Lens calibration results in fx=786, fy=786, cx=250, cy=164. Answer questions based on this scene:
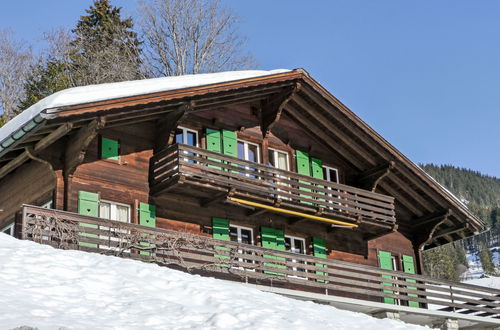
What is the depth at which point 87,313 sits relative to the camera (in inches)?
421

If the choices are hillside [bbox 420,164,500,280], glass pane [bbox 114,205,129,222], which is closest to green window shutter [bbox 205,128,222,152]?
glass pane [bbox 114,205,129,222]

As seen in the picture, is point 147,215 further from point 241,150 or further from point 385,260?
point 385,260

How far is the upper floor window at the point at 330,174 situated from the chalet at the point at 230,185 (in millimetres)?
44

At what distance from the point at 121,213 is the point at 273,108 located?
614 cm

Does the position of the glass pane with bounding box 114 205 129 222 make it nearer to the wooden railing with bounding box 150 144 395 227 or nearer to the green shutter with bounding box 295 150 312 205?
the wooden railing with bounding box 150 144 395 227

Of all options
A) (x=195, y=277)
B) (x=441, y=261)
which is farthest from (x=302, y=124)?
(x=441, y=261)

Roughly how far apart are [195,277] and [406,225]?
13.1 meters

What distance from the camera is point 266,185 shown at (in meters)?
20.9

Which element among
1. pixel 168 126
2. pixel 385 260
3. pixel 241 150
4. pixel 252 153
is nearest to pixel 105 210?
pixel 168 126

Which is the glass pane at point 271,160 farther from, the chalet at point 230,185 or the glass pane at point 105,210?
the glass pane at point 105,210

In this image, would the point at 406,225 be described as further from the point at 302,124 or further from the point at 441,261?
the point at 441,261

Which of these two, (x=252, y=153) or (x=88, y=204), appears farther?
(x=252, y=153)

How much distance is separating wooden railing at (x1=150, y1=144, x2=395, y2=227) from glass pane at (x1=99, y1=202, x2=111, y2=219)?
129 centimetres

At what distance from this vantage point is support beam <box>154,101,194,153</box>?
19.6m
